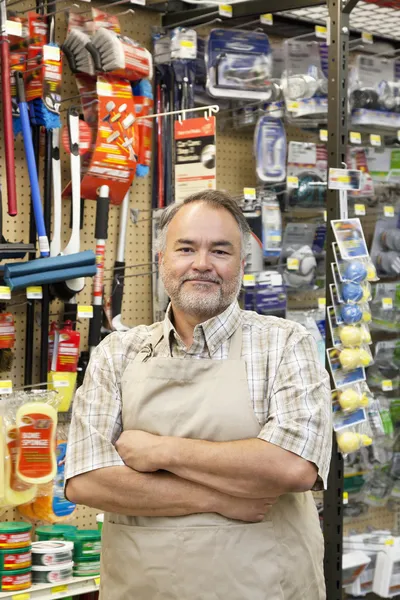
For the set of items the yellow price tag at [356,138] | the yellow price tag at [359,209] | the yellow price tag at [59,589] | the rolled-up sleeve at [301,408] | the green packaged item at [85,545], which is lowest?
the yellow price tag at [59,589]

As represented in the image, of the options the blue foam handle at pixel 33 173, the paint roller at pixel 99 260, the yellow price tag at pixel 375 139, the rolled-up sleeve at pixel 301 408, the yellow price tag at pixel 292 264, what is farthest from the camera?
the yellow price tag at pixel 375 139

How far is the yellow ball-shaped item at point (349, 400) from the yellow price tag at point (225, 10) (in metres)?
1.77

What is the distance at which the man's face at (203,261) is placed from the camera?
91.0 inches

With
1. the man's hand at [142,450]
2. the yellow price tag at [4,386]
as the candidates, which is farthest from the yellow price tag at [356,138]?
the man's hand at [142,450]

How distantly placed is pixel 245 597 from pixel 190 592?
127 mm

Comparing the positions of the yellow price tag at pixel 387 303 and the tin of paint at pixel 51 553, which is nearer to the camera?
the tin of paint at pixel 51 553

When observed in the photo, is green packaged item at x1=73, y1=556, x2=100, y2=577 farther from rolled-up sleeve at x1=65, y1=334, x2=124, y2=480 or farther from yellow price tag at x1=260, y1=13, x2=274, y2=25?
yellow price tag at x1=260, y1=13, x2=274, y2=25

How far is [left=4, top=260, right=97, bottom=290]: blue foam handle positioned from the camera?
352cm

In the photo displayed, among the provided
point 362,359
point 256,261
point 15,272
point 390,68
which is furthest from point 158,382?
point 390,68

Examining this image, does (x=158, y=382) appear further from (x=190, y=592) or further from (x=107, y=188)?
(x=107, y=188)

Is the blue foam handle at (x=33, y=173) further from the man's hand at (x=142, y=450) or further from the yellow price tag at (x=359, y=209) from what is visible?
the yellow price tag at (x=359, y=209)

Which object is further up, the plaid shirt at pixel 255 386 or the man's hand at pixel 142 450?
the plaid shirt at pixel 255 386

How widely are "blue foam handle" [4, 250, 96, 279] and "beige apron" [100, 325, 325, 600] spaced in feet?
4.18

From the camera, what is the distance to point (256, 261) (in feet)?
14.4
